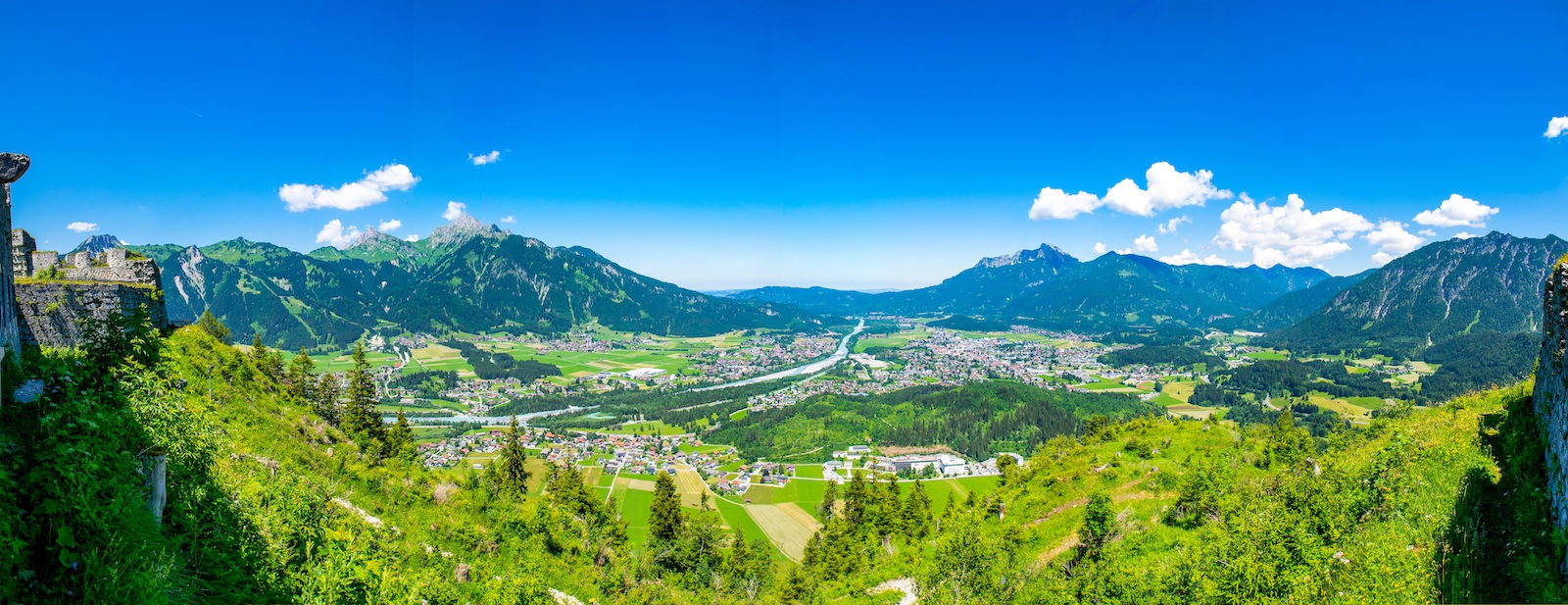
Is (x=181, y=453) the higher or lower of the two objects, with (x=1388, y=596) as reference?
higher

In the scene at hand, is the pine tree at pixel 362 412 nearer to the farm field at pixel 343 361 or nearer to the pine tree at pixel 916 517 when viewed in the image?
the pine tree at pixel 916 517

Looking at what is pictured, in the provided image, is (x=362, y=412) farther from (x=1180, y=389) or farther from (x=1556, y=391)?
(x=1180, y=389)

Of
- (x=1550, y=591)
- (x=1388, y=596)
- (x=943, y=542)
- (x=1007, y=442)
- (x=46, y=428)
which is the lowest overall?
(x=1007, y=442)

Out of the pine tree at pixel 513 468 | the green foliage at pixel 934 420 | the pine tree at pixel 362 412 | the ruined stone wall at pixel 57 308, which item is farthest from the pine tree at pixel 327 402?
the green foliage at pixel 934 420

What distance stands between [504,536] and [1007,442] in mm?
89878

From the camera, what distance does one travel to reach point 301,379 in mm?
28594

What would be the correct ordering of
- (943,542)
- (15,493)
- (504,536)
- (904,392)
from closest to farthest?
(15,493) < (504,536) < (943,542) < (904,392)

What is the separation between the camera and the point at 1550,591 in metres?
9.91

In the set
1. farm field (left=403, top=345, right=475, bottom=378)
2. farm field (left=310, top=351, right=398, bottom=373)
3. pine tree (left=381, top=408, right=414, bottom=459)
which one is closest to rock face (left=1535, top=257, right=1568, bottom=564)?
pine tree (left=381, top=408, right=414, bottom=459)

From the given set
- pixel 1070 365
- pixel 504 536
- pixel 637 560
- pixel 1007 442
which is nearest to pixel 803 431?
pixel 1007 442

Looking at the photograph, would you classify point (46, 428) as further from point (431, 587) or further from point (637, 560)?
point (637, 560)

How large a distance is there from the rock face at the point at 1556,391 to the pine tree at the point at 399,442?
3574 centimetres

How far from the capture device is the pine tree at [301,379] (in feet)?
90.5

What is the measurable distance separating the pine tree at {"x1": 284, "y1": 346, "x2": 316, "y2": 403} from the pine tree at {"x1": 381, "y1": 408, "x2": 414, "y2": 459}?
3.98 metres
